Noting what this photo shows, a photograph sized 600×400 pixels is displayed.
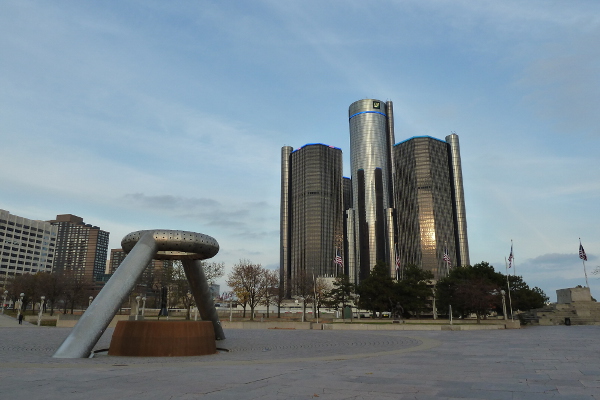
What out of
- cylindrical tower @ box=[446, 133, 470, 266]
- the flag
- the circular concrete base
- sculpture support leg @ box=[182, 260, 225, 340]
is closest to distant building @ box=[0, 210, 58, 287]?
sculpture support leg @ box=[182, 260, 225, 340]

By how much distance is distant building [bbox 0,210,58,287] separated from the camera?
545 ft

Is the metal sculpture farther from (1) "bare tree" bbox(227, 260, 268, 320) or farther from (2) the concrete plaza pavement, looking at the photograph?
(1) "bare tree" bbox(227, 260, 268, 320)

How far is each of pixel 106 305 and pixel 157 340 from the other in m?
2.44

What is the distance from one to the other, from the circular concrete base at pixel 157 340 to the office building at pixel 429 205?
171 metres

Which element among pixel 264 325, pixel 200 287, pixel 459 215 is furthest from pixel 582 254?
pixel 459 215

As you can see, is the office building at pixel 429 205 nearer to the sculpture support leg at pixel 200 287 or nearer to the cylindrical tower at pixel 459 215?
the cylindrical tower at pixel 459 215

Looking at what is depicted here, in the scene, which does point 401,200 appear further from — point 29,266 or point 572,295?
point 29,266

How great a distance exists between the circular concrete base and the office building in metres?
171

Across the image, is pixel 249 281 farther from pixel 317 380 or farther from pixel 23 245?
pixel 23 245

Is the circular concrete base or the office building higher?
the office building

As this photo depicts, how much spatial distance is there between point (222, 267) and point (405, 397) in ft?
216

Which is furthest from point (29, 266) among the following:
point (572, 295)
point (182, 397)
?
point (182, 397)

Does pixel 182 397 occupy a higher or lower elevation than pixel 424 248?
lower

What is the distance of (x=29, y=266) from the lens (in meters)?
Answer: 176
